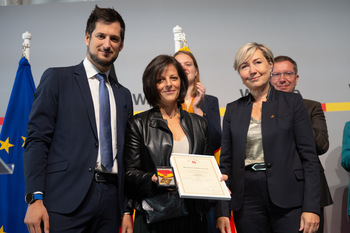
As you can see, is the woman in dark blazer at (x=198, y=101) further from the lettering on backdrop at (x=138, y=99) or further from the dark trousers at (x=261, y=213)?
the lettering on backdrop at (x=138, y=99)

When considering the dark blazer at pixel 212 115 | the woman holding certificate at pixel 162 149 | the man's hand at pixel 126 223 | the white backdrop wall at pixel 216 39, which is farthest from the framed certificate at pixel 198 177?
the white backdrop wall at pixel 216 39

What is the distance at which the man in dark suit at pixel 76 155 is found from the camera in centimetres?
185

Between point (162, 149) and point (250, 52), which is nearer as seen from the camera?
point (162, 149)

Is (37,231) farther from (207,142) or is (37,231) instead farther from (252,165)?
(252,165)

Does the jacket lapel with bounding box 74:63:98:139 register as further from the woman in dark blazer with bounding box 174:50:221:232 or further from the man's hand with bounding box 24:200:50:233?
the woman in dark blazer with bounding box 174:50:221:232

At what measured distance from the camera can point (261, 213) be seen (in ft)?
6.93

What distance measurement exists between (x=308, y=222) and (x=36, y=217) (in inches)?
54.3

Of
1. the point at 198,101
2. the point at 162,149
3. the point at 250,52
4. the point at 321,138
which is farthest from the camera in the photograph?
the point at 198,101

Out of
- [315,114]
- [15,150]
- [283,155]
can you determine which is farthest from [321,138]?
[15,150]

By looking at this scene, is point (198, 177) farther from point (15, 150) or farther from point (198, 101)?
point (15, 150)

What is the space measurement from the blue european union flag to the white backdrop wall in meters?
0.82

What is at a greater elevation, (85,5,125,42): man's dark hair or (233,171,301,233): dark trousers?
(85,5,125,42): man's dark hair

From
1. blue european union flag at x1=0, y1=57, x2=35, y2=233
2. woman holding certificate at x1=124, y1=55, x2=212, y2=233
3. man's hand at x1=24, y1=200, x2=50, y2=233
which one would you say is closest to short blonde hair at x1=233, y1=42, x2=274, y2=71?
woman holding certificate at x1=124, y1=55, x2=212, y2=233

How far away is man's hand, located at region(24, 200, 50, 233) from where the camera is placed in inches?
69.1
